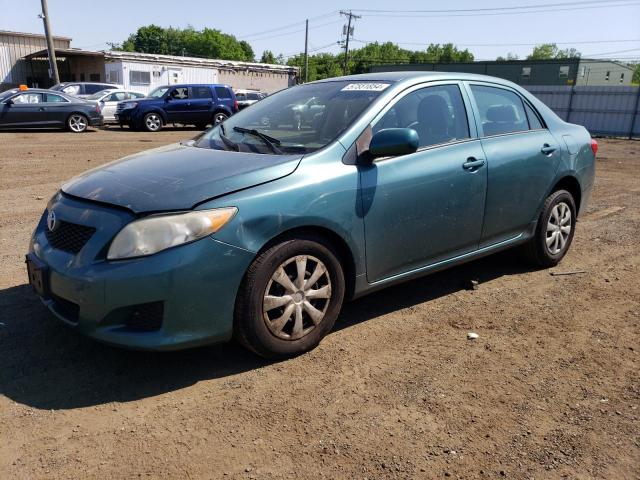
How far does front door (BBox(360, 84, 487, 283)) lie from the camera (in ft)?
11.7

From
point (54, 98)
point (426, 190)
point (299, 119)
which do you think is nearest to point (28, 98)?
point (54, 98)

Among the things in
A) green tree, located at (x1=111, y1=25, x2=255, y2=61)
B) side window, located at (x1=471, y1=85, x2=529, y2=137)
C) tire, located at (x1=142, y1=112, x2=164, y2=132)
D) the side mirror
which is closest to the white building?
tire, located at (x1=142, y1=112, x2=164, y2=132)

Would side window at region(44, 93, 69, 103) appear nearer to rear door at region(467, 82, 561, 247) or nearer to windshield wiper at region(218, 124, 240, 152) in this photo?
windshield wiper at region(218, 124, 240, 152)

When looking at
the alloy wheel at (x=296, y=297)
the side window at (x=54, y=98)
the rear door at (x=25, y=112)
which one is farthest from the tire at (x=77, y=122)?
the alloy wheel at (x=296, y=297)

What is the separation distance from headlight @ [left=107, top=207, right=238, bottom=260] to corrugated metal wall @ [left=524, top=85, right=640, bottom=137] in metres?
25.8

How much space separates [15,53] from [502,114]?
41601mm

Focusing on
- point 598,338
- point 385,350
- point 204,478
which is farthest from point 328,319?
point 598,338

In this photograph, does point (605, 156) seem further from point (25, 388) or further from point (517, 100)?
point (25, 388)

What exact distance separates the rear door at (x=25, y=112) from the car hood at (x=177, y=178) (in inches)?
631

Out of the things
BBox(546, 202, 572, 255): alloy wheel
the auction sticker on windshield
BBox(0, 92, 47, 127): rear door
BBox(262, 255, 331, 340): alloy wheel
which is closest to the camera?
BBox(262, 255, 331, 340): alloy wheel

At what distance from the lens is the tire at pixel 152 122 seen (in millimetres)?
20109

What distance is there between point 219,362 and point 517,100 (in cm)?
330

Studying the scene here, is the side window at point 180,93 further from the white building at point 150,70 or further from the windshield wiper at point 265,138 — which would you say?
the windshield wiper at point 265,138

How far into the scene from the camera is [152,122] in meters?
20.3
